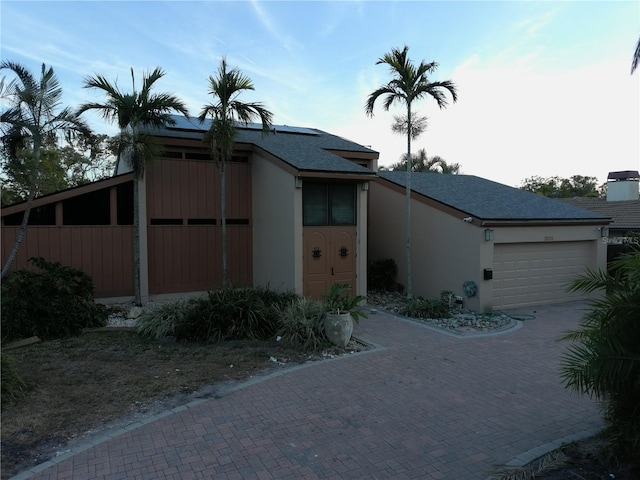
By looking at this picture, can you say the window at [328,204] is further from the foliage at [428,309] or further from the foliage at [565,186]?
the foliage at [565,186]

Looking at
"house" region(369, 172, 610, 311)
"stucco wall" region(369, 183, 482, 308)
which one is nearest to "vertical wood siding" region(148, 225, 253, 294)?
"stucco wall" region(369, 183, 482, 308)

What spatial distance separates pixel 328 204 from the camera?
39.6 feet

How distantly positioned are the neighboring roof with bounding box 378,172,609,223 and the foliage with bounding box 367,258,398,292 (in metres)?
2.59

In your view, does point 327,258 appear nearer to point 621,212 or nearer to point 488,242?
point 488,242

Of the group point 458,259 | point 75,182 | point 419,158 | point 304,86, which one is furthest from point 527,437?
point 75,182

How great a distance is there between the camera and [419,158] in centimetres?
2900

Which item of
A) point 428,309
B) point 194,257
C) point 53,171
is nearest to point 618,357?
point 428,309

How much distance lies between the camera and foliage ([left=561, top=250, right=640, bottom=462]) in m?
3.66

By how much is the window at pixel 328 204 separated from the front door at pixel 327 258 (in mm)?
236

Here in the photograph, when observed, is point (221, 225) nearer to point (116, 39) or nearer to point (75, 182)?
point (116, 39)

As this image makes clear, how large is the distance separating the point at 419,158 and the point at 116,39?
2200 centimetres

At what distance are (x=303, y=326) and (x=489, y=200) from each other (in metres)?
8.22

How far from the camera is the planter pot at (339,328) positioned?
8.26 metres

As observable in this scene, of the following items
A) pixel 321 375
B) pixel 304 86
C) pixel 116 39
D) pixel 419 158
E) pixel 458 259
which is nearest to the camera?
pixel 321 375
